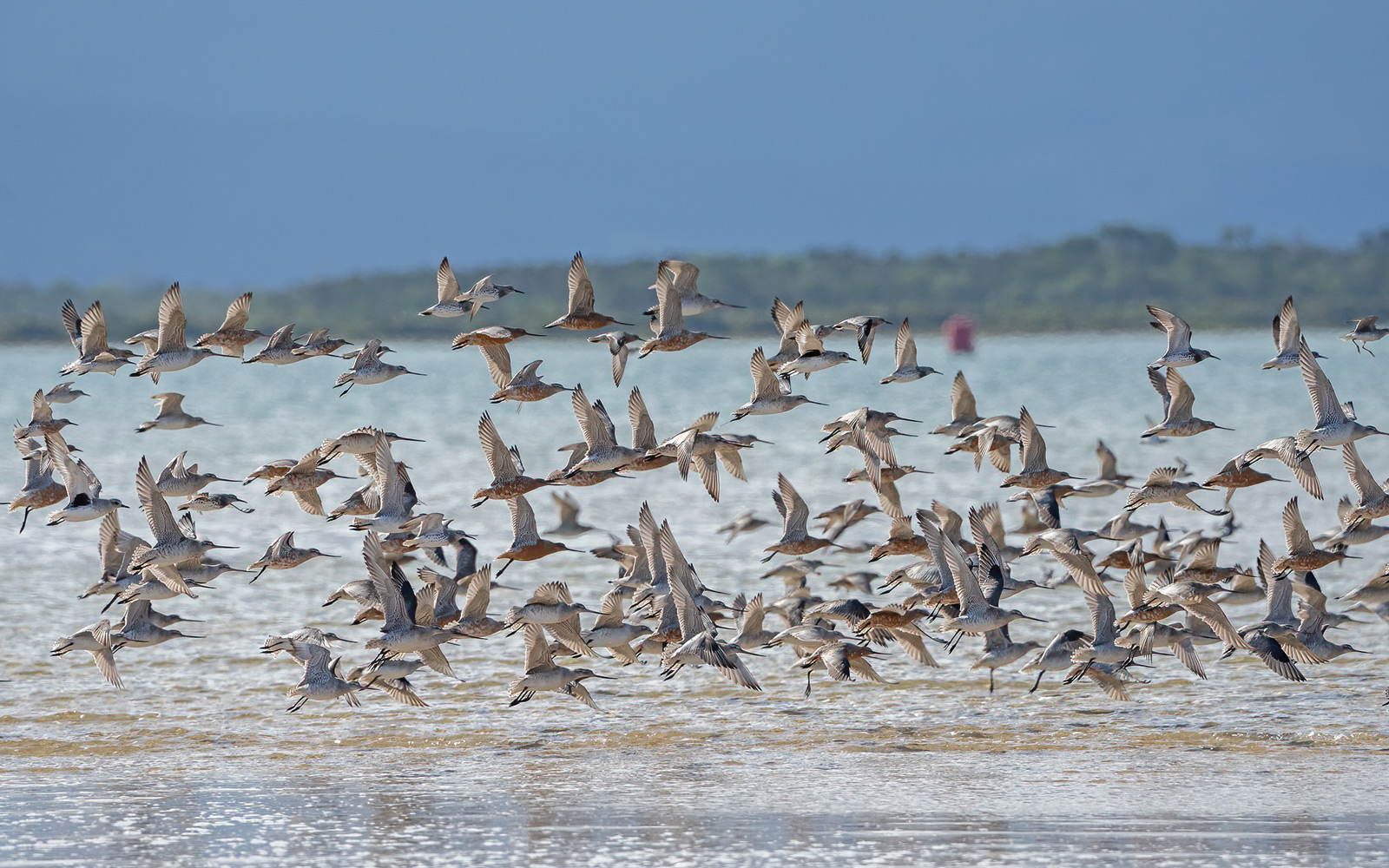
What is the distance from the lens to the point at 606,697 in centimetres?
1545

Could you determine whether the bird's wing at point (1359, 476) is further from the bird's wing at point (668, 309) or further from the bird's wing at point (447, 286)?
the bird's wing at point (447, 286)

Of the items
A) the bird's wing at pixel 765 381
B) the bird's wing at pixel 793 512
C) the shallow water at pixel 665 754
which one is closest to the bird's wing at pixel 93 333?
the shallow water at pixel 665 754

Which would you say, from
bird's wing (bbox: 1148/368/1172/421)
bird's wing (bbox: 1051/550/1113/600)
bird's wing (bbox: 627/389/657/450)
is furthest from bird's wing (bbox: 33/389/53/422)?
bird's wing (bbox: 1148/368/1172/421)

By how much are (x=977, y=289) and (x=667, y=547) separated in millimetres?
126836

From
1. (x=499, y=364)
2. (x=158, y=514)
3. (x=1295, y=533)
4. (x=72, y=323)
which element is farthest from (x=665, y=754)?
(x=72, y=323)

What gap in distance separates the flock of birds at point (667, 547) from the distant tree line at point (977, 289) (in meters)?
93.7

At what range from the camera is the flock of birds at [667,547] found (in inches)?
539

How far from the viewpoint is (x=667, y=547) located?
45.9 ft

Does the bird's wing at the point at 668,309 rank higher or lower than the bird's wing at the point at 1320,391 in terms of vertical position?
higher

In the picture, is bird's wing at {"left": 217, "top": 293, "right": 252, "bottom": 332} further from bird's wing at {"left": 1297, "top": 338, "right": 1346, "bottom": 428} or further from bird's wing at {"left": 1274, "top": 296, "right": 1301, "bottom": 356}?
bird's wing at {"left": 1297, "top": 338, "right": 1346, "bottom": 428}

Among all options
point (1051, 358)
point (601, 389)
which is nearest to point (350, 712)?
point (601, 389)

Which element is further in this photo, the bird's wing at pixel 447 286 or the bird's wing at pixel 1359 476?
the bird's wing at pixel 447 286

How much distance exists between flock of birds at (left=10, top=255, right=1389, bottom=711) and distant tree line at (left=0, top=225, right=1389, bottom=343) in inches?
3687

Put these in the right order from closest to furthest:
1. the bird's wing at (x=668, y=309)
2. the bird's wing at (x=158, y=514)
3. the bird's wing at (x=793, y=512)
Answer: the bird's wing at (x=158, y=514)
the bird's wing at (x=668, y=309)
the bird's wing at (x=793, y=512)
